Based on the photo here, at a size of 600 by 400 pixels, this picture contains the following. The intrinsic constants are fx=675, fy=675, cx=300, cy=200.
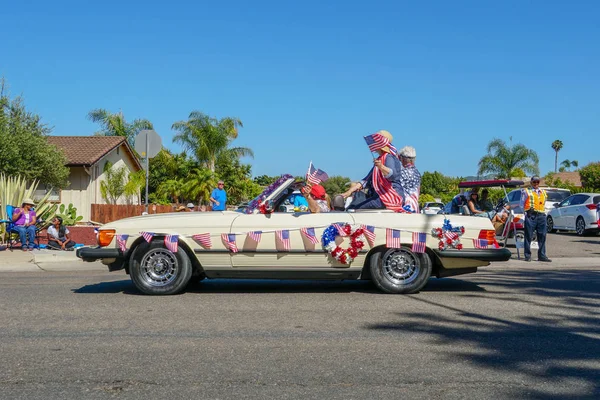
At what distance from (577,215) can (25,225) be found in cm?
1709

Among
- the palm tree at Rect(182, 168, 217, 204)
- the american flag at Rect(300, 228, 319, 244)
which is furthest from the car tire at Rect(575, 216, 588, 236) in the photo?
the palm tree at Rect(182, 168, 217, 204)

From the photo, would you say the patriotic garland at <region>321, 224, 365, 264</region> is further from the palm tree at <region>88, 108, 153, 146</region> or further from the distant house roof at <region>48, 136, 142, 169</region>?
the palm tree at <region>88, 108, 153, 146</region>

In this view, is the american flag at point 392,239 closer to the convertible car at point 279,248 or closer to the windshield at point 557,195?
the convertible car at point 279,248

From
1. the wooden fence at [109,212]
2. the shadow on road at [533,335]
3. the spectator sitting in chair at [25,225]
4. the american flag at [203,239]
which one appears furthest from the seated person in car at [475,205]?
the wooden fence at [109,212]

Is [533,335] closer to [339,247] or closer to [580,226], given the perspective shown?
[339,247]

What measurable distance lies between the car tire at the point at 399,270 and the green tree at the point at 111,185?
918 inches

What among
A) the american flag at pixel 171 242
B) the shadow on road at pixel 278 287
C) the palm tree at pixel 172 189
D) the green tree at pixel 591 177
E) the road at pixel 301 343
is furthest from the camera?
the green tree at pixel 591 177

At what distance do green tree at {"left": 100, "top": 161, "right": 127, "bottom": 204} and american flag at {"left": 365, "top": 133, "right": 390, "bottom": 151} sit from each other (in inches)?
888

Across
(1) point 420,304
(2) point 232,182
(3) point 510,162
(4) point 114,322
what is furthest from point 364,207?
(3) point 510,162

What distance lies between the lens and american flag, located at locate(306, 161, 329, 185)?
833cm

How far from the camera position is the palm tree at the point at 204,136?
40406 mm

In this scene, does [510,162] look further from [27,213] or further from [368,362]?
[368,362]

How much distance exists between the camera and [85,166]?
89.9ft

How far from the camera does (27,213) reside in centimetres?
1468
